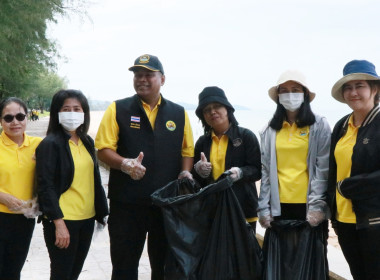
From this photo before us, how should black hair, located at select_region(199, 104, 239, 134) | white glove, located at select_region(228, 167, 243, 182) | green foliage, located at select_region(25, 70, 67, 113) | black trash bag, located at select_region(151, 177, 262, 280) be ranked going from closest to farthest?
black trash bag, located at select_region(151, 177, 262, 280) → white glove, located at select_region(228, 167, 243, 182) → black hair, located at select_region(199, 104, 239, 134) → green foliage, located at select_region(25, 70, 67, 113)

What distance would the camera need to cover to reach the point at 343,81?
3.00 meters

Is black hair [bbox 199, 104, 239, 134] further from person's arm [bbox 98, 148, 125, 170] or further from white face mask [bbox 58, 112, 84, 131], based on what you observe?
white face mask [bbox 58, 112, 84, 131]

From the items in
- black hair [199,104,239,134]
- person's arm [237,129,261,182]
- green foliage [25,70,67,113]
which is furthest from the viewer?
green foliage [25,70,67,113]

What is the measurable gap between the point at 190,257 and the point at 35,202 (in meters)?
1.12

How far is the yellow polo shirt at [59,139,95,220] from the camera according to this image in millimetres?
3061

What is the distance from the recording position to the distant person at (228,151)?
3328 mm

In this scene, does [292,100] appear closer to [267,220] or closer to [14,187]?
[267,220]

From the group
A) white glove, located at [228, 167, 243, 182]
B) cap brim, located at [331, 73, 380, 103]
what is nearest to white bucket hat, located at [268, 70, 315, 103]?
cap brim, located at [331, 73, 380, 103]

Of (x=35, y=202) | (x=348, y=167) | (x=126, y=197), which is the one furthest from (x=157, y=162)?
(x=348, y=167)

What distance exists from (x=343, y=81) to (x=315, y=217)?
3.03 feet

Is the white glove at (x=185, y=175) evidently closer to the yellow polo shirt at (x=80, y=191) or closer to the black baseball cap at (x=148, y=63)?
the yellow polo shirt at (x=80, y=191)

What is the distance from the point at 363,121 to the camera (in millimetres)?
2895

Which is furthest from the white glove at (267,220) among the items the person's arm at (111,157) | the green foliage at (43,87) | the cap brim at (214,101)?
Result: the green foliage at (43,87)

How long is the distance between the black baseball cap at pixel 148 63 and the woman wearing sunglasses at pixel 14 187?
0.88 m
